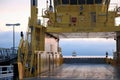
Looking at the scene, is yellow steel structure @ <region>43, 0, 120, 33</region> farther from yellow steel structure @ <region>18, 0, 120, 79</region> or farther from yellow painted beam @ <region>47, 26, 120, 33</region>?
yellow painted beam @ <region>47, 26, 120, 33</region>

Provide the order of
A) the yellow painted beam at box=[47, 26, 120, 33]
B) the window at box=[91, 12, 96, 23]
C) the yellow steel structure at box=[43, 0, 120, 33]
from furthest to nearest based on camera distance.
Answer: the window at box=[91, 12, 96, 23], the yellow steel structure at box=[43, 0, 120, 33], the yellow painted beam at box=[47, 26, 120, 33]

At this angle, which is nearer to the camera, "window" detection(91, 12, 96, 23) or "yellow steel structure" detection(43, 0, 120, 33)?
"yellow steel structure" detection(43, 0, 120, 33)

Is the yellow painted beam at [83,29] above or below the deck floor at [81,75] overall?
above

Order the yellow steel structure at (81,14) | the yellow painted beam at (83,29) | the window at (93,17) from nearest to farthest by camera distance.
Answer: the yellow painted beam at (83,29), the yellow steel structure at (81,14), the window at (93,17)

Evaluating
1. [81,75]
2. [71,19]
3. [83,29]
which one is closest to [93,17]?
[71,19]

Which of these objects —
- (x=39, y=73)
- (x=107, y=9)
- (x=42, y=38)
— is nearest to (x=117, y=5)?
(x=107, y=9)

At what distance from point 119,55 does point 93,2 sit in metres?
6.03

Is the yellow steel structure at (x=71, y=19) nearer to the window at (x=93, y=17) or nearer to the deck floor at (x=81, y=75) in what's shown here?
the window at (x=93, y=17)

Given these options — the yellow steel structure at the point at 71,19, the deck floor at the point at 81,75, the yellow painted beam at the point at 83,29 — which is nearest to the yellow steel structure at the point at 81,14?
the yellow steel structure at the point at 71,19

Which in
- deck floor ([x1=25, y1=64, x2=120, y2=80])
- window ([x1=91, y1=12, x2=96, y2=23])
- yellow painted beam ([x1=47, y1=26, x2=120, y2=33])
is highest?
window ([x1=91, y1=12, x2=96, y2=23])

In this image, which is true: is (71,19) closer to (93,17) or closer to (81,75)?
(93,17)

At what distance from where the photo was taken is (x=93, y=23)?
3491 cm

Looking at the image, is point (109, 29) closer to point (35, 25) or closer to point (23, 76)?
point (35, 25)

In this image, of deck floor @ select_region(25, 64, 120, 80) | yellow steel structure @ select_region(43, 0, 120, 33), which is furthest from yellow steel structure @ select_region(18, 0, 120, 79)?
deck floor @ select_region(25, 64, 120, 80)
